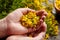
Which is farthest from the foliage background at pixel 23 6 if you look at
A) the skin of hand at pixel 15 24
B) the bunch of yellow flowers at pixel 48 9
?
the skin of hand at pixel 15 24

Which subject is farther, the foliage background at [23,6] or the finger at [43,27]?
the foliage background at [23,6]

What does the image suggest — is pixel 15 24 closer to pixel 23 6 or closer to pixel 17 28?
→ pixel 17 28

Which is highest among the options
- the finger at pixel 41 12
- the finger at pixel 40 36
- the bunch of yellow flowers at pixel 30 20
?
the finger at pixel 41 12

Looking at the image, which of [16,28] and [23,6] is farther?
[23,6]

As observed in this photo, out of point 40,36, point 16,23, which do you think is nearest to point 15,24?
point 16,23

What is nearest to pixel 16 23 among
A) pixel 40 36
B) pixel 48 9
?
pixel 40 36

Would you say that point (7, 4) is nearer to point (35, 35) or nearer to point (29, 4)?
point (29, 4)

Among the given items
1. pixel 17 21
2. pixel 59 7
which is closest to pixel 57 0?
pixel 59 7

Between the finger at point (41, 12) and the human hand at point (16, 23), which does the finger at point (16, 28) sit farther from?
the finger at point (41, 12)

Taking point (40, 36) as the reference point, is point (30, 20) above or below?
above

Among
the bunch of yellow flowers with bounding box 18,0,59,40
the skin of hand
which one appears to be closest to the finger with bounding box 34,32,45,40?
the skin of hand

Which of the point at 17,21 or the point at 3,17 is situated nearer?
the point at 17,21
